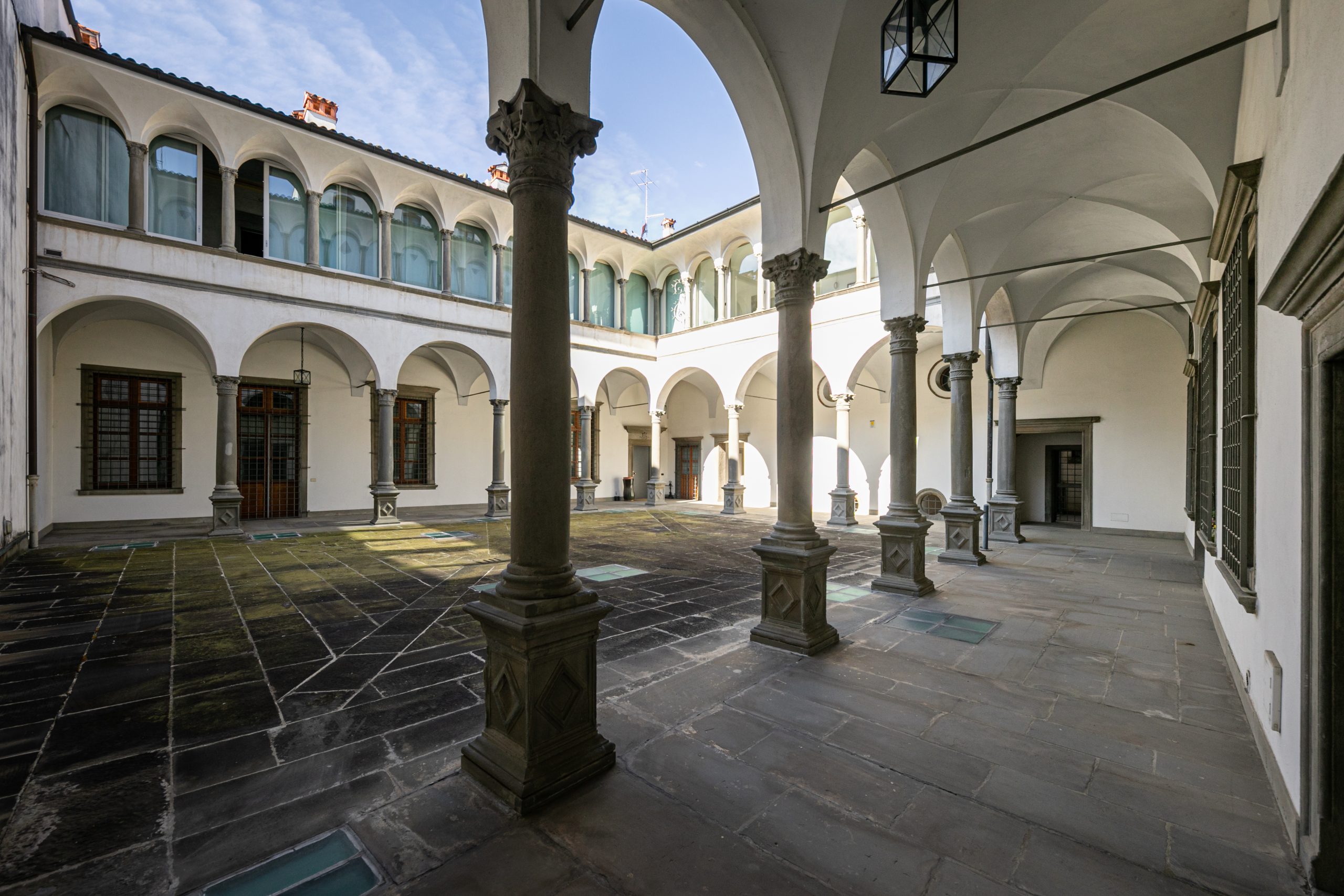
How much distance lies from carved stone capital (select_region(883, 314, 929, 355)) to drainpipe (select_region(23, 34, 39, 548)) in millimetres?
12959

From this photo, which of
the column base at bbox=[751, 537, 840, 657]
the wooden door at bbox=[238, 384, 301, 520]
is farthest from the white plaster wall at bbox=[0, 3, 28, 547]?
the column base at bbox=[751, 537, 840, 657]

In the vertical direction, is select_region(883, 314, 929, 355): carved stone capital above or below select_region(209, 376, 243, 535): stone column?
above

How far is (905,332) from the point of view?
22.7 feet

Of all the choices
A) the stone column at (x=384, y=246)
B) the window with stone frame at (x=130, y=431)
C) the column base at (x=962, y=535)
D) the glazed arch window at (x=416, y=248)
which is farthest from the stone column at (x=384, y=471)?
the column base at (x=962, y=535)

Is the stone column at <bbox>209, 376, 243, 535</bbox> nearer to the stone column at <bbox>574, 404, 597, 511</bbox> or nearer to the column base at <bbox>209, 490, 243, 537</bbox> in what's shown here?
the column base at <bbox>209, 490, 243, 537</bbox>

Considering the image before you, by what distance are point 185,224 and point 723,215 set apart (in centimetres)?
1191

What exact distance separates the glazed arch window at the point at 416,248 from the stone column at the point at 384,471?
3194mm

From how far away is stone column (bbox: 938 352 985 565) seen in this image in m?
8.59

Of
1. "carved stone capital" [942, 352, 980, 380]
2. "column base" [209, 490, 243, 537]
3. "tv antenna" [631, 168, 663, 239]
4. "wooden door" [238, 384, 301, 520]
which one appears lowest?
"column base" [209, 490, 243, 537]

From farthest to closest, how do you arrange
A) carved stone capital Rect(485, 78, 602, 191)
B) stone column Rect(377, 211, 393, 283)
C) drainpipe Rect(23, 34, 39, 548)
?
stone column Rect(377, 211, 393, 283) → drainpipe Rect(23, 34, 39, 548) → carved stone capital Rect(485, 78, 602, 191)

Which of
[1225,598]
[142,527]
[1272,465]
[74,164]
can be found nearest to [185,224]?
[74,164]

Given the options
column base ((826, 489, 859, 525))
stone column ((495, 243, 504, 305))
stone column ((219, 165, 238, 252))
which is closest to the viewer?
stone column ((219, 165, 238, 252))

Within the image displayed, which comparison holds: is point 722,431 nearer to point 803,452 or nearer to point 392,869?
point 803,452

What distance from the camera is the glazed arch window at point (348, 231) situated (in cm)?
1316
